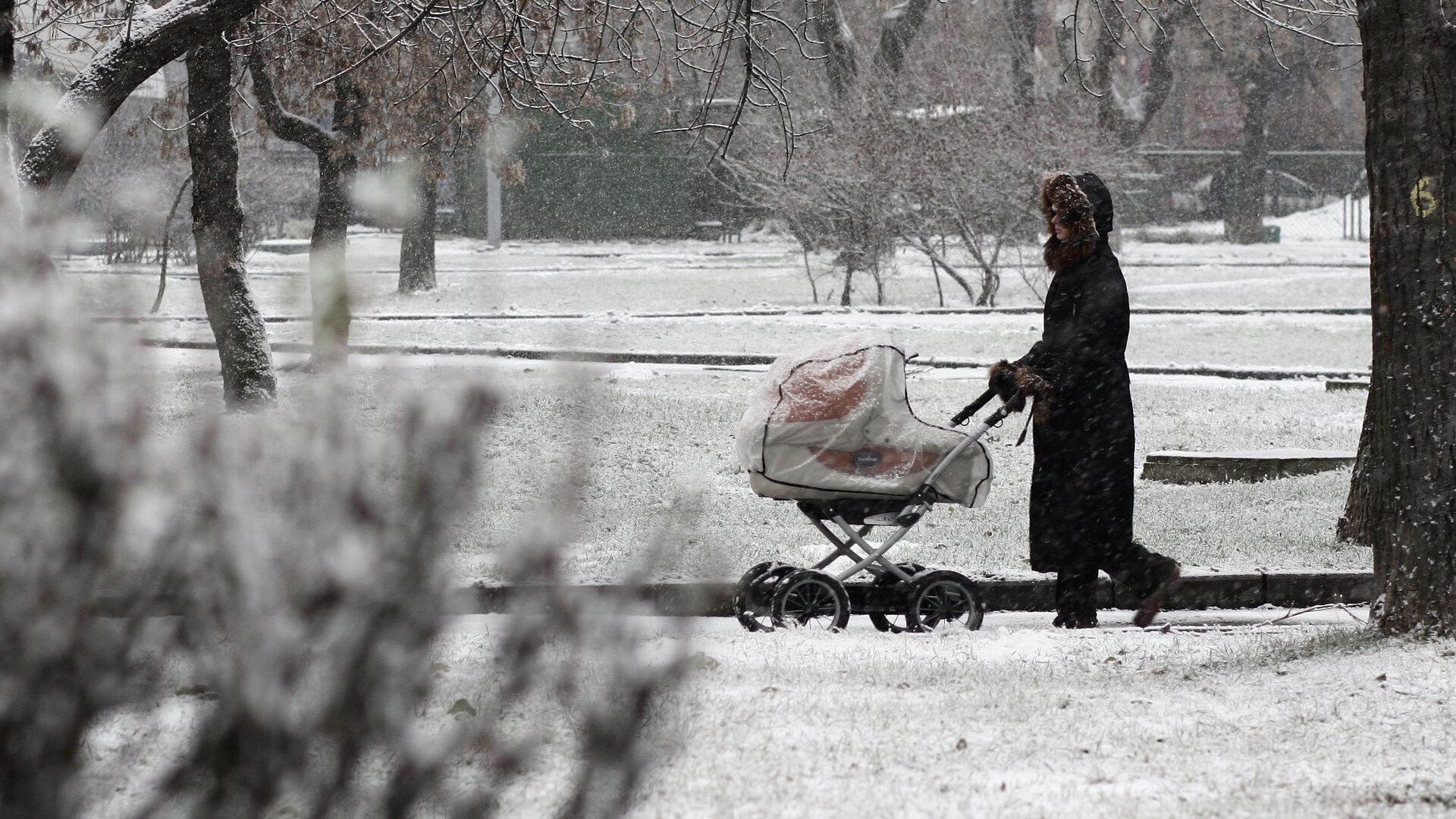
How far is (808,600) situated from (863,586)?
0.77 ft

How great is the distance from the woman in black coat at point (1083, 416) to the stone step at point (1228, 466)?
311 centimetres

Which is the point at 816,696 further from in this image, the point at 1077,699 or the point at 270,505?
the point at 270,505

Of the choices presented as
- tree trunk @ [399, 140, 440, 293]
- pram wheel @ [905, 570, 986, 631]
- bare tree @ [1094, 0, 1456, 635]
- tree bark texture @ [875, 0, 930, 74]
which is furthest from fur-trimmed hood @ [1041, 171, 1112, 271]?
tree trunk @ [399, 140, 440, 293]

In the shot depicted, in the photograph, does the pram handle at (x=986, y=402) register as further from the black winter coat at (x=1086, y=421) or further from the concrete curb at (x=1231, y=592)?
the concrete curb at (x=1231, y=592)

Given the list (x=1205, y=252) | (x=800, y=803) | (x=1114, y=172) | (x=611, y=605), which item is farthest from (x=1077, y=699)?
(x=1205, y=252)

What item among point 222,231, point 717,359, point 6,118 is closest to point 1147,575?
point 6,118

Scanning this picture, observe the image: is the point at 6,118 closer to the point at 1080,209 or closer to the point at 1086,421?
the point at 1080,209

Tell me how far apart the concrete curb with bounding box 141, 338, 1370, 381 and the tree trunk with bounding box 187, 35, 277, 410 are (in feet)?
8.68

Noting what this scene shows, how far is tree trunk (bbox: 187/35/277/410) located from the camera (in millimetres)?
11117

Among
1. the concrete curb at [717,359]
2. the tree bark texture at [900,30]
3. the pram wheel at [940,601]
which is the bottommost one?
the pram wheel at [940,601]

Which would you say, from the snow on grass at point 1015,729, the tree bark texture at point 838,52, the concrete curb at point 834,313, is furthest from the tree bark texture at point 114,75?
the tree bark texture at point 838,52

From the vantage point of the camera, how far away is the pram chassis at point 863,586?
5.83 m

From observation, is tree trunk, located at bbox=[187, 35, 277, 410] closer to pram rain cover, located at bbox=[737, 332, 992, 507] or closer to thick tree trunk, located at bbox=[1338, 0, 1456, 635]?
pram rain cover, located at bbox=[737, 332, 992, 507]

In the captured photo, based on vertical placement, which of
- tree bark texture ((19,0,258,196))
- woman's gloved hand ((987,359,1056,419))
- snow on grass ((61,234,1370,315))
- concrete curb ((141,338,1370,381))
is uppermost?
tree bark texture ((19,0,258,196))
